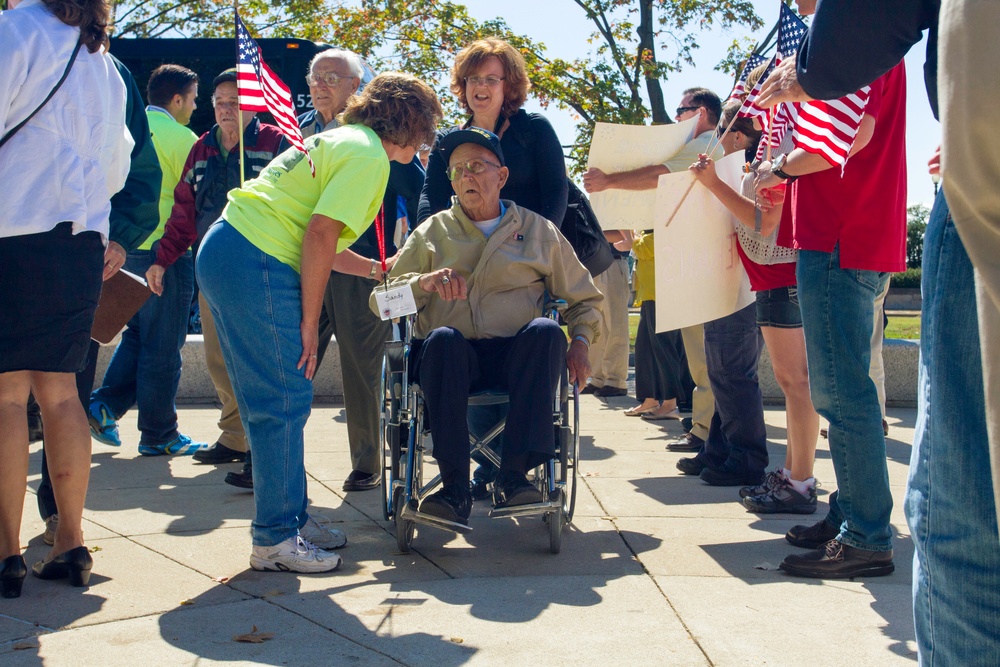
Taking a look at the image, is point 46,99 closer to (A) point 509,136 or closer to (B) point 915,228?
(A) point 509,136

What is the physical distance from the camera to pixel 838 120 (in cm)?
358

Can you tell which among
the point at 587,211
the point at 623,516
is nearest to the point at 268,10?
the point at 587,211

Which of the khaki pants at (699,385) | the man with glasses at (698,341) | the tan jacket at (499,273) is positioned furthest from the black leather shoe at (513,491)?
the khaki pants at (699,385)

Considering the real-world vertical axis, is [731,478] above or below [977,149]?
below

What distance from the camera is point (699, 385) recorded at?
6.38 metres

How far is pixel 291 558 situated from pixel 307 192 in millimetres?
1306

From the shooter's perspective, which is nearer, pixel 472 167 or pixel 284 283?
pixel 284 283

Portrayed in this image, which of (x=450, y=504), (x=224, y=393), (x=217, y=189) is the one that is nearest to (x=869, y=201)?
(x=450, y=504)

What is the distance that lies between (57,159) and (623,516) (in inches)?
108

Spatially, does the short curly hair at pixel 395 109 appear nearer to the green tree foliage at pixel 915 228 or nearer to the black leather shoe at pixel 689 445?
the black leather shoe at pixel 689 445

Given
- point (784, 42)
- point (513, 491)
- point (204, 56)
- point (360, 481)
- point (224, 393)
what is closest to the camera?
point (513, 491)

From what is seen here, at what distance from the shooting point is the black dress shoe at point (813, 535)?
4.09m

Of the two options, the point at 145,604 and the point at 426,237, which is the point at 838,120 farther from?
the point at 145,604

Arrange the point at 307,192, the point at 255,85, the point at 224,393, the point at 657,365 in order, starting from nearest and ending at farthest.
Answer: the point at 307,192 < the point at 255,85 < the point at 224,393 < the point at 657,365
